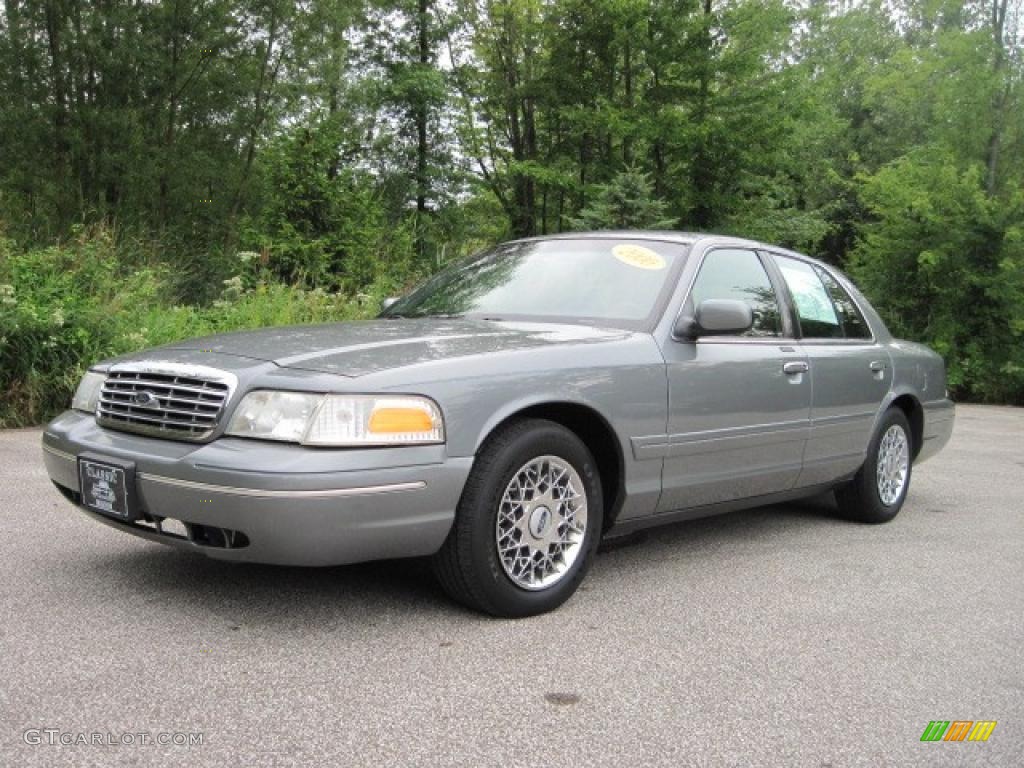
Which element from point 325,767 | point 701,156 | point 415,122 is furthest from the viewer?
point 415,122

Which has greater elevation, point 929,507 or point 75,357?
point 75,357

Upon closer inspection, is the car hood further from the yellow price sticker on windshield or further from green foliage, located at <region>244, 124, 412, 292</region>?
green foliage, located at <region>244, 124, 412, 292</region>

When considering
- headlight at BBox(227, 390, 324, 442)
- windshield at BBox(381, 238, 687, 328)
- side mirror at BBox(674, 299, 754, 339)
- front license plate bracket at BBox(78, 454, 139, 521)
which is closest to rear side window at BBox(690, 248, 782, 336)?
windshield at BBox(381, 238, 687, 328)

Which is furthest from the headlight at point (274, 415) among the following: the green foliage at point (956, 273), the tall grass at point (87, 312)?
the green foliage at point (956, 273)

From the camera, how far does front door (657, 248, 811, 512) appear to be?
3.99 metres

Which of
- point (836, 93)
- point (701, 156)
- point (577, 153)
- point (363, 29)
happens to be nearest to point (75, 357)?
point (701, 156)

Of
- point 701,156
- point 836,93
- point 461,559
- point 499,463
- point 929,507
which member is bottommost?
point 929,507

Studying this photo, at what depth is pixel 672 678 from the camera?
9.61ft

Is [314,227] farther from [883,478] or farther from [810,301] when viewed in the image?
[883,478]

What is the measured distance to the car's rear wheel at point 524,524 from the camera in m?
3.26

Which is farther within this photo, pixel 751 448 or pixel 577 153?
pixel 577 153

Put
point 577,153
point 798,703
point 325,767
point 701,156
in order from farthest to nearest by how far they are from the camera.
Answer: point 577,153
point 701,156
point 798,703
point 325,767

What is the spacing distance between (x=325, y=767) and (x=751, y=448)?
2.64 meters

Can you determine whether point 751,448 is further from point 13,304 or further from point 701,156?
point 701,156
